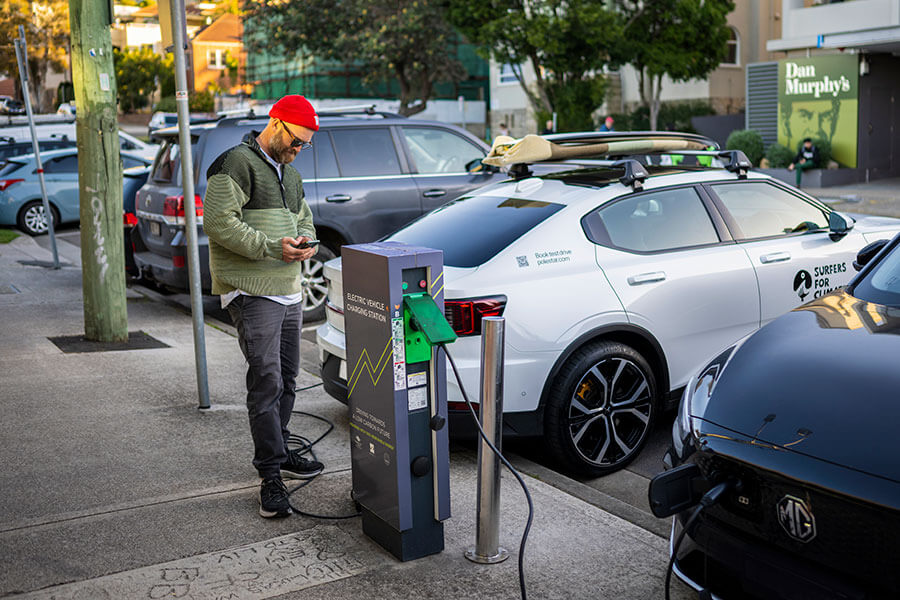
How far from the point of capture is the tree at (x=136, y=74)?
63125 millimetres

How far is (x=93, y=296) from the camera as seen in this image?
26.6 ft

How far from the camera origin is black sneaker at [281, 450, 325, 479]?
5020 millimetres

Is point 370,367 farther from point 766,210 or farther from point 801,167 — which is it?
point 801,167

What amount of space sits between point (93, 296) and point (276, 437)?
4.19 meters

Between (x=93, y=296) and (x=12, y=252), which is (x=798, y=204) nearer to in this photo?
(x=93, y=296)

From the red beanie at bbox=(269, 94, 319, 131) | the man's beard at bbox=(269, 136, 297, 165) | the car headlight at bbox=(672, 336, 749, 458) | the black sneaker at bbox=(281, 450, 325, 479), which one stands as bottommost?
the black sneaker at bbox=(281, 450, 325, 479)

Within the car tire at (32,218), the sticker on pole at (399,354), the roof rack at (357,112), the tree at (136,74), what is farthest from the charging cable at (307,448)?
the tree at (136,74)

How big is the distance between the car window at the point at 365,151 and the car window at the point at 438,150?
0.25 m

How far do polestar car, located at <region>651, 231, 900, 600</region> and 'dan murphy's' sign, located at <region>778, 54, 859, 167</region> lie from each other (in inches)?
1060

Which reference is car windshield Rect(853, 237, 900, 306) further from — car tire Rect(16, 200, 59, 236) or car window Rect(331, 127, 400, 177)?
car tire Rect(16, 200, 59, 236)

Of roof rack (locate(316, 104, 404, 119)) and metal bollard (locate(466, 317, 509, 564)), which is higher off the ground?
roof rack (locate(316, 104, 404, 119))

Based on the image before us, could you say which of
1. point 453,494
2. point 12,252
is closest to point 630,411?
point 453,494

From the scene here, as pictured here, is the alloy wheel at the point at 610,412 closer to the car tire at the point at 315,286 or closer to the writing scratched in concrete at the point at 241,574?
the writing scratched in concrete at the point at 241,574

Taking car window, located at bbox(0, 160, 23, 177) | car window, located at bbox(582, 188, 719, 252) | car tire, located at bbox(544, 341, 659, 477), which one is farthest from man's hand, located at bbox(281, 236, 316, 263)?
car window, located at bbox(0, 160, 23, 177)
